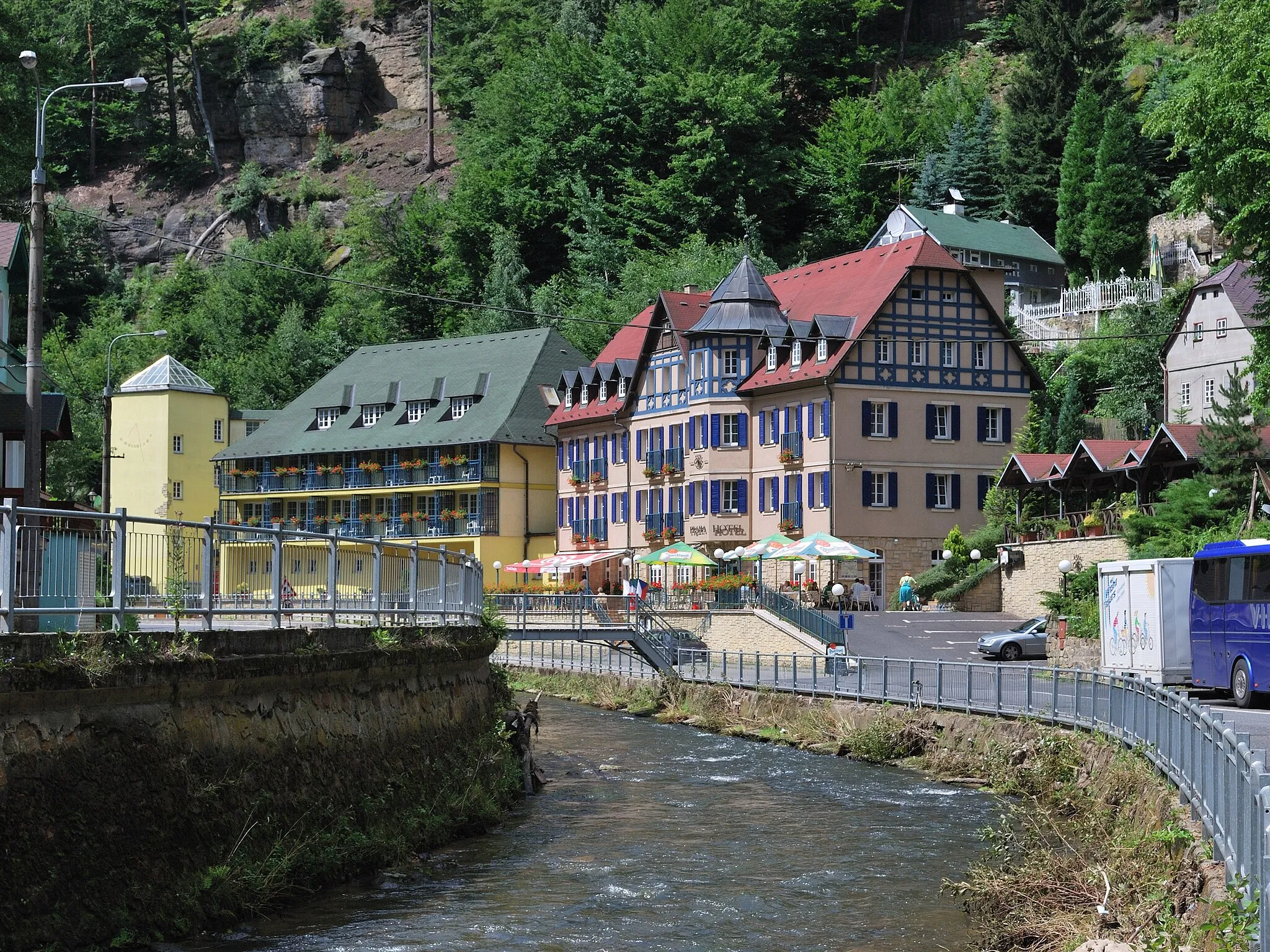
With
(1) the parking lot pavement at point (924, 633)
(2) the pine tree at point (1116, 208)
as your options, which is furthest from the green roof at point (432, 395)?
(1) the parking lot pavement at point (924, 633)

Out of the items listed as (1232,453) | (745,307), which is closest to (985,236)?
(745,307)

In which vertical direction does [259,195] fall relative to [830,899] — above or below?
above

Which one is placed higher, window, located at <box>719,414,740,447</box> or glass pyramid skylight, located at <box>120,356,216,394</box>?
glass pyramid skylight, located at <box>120,356,216,394</box>

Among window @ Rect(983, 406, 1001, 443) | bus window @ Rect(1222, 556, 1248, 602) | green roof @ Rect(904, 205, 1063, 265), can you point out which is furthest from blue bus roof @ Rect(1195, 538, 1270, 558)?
green roof @ Rect(904, 205, 1063, 265)

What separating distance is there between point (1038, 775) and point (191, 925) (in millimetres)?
14495

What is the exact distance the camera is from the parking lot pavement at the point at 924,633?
155 feet

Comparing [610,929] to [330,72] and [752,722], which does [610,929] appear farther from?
[330,72]

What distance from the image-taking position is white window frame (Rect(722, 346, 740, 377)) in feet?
212

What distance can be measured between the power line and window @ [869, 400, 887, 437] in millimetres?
2718

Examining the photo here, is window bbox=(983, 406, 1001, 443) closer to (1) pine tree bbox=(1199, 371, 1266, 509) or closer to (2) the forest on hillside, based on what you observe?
(2) the forest on hillside

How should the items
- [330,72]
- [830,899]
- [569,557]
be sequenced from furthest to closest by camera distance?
1. [330,72]
2. [569,557]
3. [830,899]

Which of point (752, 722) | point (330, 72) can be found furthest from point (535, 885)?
point (330, 72)

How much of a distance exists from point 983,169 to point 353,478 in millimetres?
35433

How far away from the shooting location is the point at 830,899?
61.5ft
